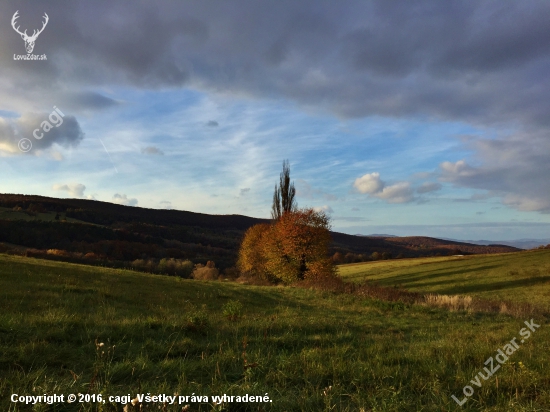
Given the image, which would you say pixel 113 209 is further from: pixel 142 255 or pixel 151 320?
pixel 151 320

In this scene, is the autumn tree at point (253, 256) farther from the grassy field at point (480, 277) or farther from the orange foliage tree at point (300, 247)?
the grassy field at point (480, 277)

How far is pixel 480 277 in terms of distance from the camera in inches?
1748

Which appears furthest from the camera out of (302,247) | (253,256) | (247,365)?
(253,256)

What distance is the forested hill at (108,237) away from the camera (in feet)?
248

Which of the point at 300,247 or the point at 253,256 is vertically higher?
the point at 300,247

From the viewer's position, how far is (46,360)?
506 centimetres

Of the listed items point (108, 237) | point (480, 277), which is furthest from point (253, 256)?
point (108, 237)

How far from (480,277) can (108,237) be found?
92.4 m

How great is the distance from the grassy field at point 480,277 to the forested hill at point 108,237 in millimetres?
37346

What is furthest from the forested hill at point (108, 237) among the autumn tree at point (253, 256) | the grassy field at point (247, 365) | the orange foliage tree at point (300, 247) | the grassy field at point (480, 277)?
the grassy field at point (247, 365)

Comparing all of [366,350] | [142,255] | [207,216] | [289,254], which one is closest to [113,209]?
[207,216]

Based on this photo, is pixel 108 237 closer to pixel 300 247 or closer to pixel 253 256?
pixel 253 256

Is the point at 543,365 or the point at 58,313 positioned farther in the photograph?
the point at 58,313

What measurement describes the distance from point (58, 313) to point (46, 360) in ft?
11.0
